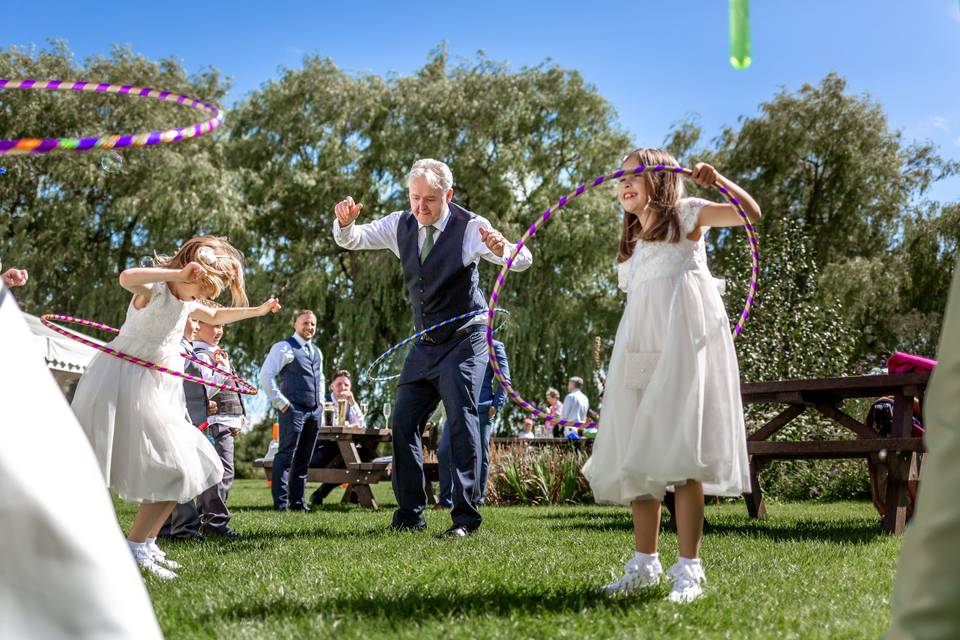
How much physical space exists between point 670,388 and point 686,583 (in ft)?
2.53

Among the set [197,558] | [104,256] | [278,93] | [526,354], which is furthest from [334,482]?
[278,93]

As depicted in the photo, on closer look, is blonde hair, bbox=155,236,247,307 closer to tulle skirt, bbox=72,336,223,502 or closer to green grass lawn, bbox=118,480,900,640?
tulle skirt, bbox=72,336,223,502

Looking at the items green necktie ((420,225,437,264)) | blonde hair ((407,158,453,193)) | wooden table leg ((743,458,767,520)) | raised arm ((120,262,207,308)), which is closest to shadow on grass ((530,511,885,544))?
wooden table leg ((743,458,767,520))

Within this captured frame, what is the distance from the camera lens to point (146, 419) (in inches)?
188

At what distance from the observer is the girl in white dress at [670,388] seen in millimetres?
3672

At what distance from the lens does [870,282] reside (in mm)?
21672

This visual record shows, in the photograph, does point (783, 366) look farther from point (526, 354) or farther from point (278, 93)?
point (278, 93)

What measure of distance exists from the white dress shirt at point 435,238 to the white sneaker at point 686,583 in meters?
2.80

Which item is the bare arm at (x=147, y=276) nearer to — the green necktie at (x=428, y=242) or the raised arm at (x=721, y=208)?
the green necktie at (x=428, y=242)

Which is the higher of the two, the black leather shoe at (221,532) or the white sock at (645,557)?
the white sock at (645,557)

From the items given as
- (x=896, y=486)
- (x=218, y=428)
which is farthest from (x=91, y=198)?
(x=896, y=486)

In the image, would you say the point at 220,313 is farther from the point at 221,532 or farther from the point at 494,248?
the point at 221,532

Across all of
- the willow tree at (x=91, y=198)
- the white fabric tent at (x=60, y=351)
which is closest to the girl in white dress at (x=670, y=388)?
the white fabric tent at (x=60, y=351)

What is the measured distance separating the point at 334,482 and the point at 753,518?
5247mm
